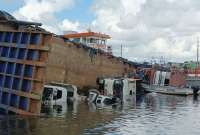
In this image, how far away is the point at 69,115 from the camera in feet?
99.8

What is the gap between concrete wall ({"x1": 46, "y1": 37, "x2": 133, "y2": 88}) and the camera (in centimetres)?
4481

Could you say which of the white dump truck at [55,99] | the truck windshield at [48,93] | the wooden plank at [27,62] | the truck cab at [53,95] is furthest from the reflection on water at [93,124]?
the wooden plank at [27,62]

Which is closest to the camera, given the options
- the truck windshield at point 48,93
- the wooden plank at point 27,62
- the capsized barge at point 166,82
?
the wooden plank at point 27,62

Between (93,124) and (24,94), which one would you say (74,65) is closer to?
(24,94)

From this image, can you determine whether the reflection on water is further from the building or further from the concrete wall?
the building

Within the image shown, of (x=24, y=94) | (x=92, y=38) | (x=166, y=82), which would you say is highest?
(x=92, y=38)

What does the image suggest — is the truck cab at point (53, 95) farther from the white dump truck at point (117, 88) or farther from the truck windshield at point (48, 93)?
the white dump truck at point (117, 88)

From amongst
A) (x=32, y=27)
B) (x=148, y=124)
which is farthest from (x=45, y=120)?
(x=32, y=27)

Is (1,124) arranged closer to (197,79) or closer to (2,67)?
(2,67)

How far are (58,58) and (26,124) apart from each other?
865 inches

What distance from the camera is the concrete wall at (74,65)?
4481cm

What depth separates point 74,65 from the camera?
4934cm

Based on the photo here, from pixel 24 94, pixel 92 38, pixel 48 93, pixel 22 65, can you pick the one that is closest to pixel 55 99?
pixel 48 93

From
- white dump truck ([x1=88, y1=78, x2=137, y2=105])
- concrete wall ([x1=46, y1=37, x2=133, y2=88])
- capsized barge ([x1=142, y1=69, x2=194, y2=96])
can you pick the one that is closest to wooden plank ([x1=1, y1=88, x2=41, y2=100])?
concrete wall ([x1=46, y1=37, x2=133, y2=88])
